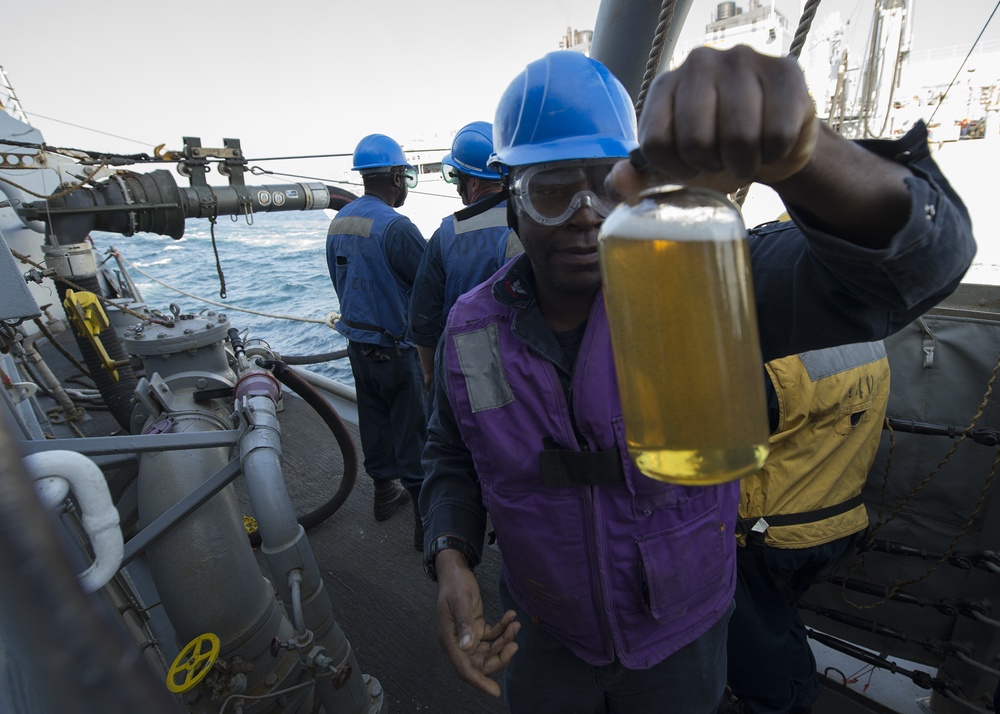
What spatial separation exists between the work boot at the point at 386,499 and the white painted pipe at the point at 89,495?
3.46 meters

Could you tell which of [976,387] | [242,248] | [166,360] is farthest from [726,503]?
[242,248]

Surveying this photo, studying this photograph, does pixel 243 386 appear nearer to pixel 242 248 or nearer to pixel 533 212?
pixel 533 212

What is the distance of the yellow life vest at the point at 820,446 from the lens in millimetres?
1791

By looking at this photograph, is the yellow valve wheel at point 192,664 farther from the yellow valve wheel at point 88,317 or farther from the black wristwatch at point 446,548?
the yellow valve wheel at point 88,317

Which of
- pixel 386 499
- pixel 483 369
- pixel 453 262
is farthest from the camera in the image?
pixel 386 499

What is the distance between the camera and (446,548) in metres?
1.65

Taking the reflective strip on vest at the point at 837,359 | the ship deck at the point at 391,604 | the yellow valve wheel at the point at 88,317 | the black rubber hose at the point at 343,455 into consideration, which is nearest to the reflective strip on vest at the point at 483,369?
the reflective strip on vest at the point at 837,359

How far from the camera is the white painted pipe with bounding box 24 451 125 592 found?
751 millimetres

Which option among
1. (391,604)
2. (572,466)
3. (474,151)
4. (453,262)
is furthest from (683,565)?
(474,151)

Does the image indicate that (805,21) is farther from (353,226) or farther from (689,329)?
(353,226)

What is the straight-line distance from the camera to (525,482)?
4.87 feet

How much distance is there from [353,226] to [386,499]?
2.08 m

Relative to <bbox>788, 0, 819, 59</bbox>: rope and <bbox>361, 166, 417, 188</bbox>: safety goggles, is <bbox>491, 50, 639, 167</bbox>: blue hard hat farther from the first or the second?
<bbox>361, 166, 417, 188</bbox>: safety goggles

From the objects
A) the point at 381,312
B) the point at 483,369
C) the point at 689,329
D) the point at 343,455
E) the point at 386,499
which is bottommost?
the point at 386,499
